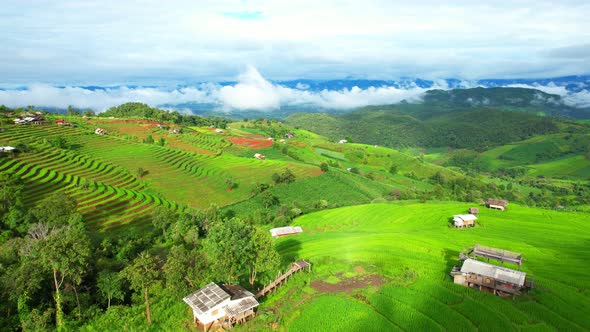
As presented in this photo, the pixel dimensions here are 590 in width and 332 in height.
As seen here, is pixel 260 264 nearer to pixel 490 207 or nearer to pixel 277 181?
pixel 490 207

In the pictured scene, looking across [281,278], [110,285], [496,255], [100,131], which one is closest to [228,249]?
[281,278]

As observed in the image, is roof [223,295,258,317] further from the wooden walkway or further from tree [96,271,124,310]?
tree [96,271,124,310]

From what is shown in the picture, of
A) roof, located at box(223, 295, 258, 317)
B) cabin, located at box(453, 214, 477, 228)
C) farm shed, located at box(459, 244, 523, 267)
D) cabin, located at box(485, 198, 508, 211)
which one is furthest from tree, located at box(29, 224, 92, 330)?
cabin, located at box(485, 198, 508, 211)

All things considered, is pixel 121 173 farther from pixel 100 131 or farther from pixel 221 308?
pixel 221 308

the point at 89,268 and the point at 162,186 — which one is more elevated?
the point at 89,268

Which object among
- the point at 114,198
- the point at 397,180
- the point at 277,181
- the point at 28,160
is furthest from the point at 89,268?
the point at 397,180

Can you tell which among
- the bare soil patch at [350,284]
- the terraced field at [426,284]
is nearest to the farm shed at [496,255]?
the terraced field at [426,284]

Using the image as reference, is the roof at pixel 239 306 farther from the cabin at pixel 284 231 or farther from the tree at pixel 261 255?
the cabin at pixel 284 231
